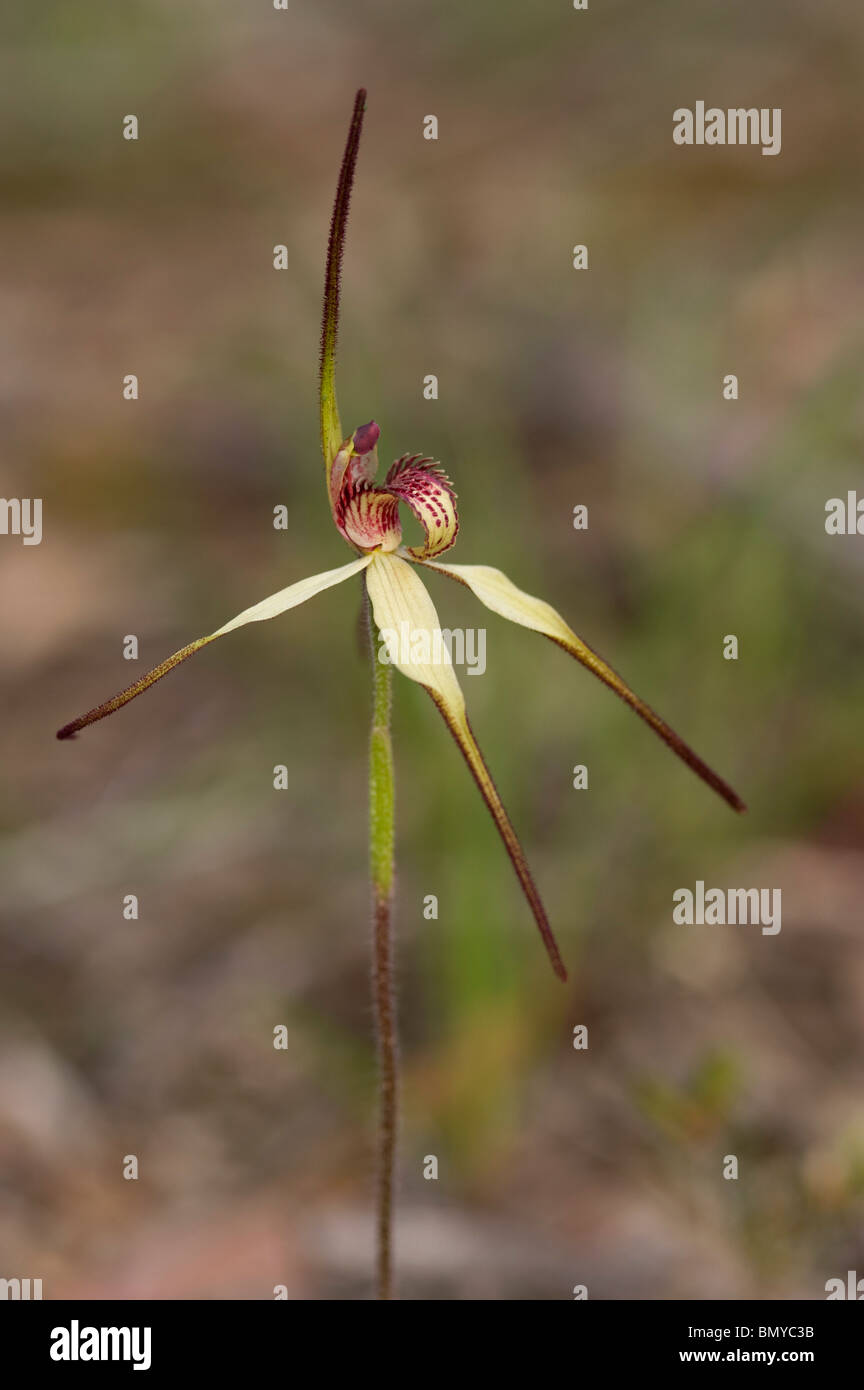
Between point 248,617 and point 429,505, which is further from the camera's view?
point 429,505

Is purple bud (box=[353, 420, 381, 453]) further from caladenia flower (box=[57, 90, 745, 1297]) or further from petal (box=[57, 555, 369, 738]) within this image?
petal (box=[57, 555, 369, 738])

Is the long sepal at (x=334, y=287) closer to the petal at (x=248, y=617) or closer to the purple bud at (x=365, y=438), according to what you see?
the purple bud at (x=365, y=438)

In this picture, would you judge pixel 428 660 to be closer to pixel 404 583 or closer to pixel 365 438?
pixel 404 583

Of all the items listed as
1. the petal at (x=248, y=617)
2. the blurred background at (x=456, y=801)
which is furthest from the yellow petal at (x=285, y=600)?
the blurred background at (x=456, y=801)

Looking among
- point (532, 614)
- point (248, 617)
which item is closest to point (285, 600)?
point (248, 617)

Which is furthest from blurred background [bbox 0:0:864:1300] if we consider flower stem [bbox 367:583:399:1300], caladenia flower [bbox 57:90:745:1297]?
caladenia flower [bbox 57:90:745:1297]

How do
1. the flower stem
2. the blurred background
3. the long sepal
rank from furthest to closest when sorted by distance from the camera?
the blurred background < the flower stem < the long sepal

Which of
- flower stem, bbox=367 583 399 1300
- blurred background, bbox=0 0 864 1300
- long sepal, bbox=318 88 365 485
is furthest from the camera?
blurred background, bbox=0 0 864 1300
